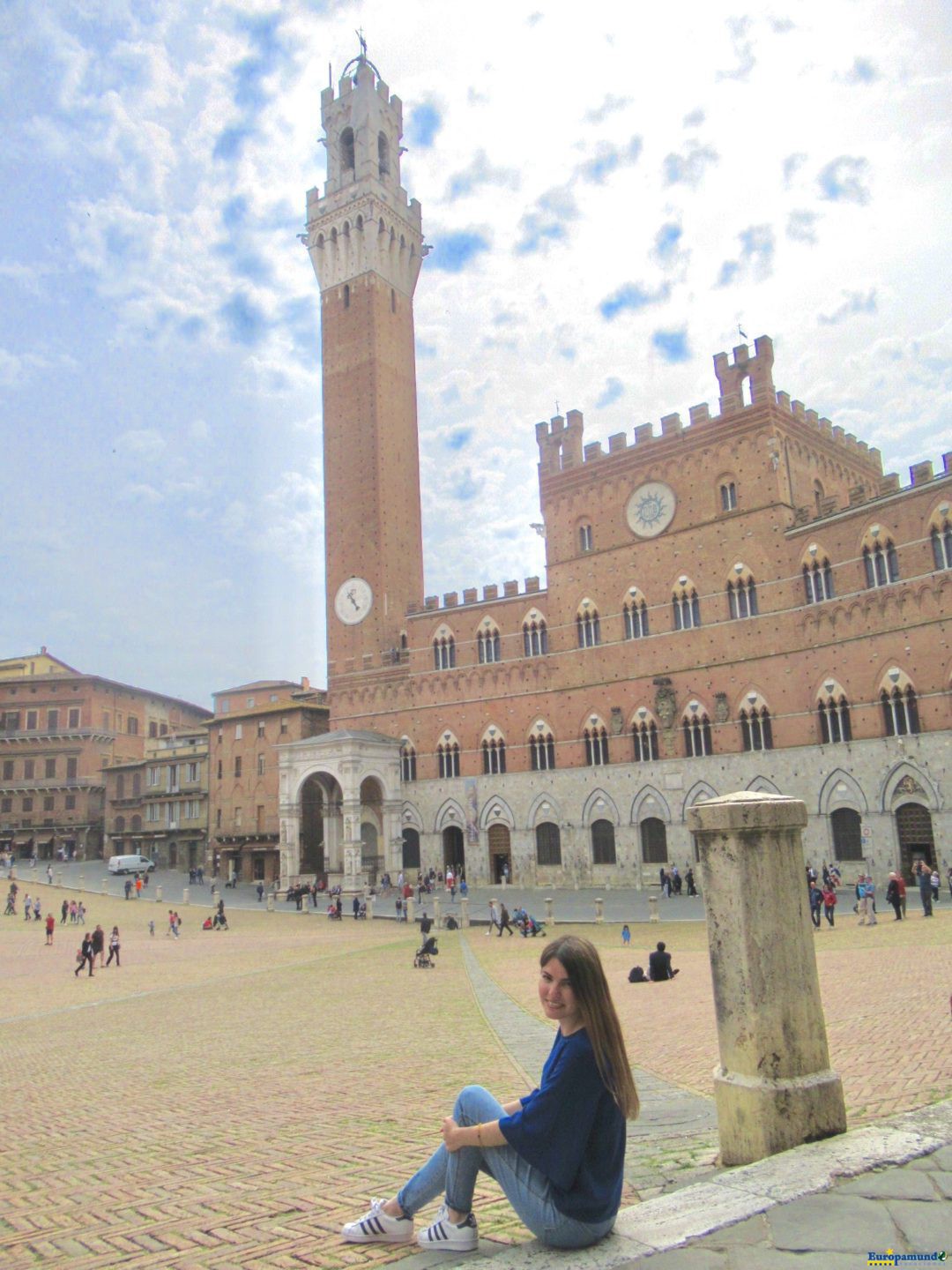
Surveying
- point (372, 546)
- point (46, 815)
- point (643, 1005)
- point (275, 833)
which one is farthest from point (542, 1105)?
point (46, 815)

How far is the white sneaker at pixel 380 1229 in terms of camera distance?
12.9 ft

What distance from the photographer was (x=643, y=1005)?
497 inches

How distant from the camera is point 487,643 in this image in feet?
146

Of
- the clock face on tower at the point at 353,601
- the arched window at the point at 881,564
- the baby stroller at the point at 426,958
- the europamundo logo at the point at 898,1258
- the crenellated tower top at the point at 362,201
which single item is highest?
the crenellated tower top at the point at 362,201

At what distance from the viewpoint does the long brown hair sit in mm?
3682

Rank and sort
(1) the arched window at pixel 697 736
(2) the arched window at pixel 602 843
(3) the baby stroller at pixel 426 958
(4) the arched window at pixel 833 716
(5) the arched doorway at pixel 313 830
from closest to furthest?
(3) the baby stroller at pixel 426 958, (4) the arched window at pixel 833 716, (1) the arched window at pixel 697 736, (2) the arched window at pixel 602 843, (5) the arched doorway at pixel 313 830

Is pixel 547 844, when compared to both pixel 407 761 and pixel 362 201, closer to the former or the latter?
pixel 407 761

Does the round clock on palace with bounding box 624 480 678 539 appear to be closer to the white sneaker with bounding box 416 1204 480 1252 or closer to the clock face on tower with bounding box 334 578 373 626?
the clock face on tower with bounding box 334 578 373 626

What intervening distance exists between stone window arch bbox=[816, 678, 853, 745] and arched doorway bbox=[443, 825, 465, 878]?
18.0 metres

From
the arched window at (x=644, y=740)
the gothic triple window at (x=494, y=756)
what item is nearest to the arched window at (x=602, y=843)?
the arched window at (x=644, y=740)

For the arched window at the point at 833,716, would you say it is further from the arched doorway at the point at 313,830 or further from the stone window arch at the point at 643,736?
the arched doorway at the point at 313,830

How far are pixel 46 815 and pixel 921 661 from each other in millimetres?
58604

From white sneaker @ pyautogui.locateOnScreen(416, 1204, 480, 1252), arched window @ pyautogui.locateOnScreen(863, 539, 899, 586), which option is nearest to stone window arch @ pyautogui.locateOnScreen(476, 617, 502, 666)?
arched window @ pyautogui.locateOnScreen(863, 539, 899, 586)

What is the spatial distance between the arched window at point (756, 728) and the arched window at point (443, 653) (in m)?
15.1
